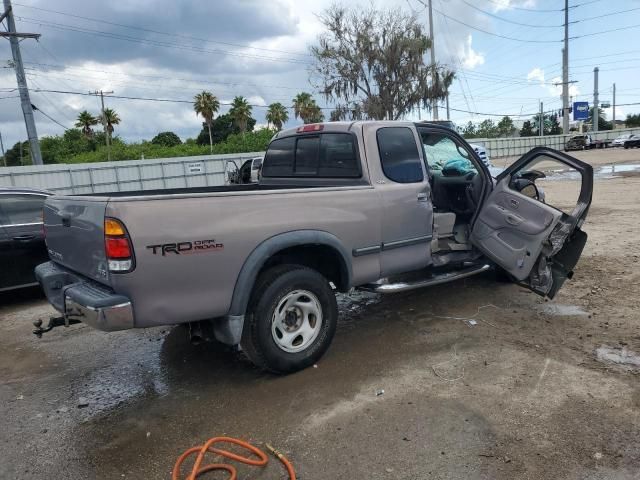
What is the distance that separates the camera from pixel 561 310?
17.2 feet

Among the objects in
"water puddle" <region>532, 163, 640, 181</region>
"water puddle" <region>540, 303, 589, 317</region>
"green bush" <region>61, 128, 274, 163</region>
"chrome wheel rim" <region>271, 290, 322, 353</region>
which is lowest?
"water puddle" <region>532, 163, 640, 181</region>

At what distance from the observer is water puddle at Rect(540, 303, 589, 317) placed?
5.12m

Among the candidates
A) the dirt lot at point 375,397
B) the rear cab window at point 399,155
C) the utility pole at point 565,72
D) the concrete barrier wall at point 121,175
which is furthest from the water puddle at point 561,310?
the utility pole at point 565,72

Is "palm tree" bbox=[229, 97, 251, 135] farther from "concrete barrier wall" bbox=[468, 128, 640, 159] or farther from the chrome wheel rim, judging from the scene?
the chrome wheel rim

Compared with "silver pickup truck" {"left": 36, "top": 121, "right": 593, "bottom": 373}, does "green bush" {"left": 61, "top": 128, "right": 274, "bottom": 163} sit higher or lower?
higher

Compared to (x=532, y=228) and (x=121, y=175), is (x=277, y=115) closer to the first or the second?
(x=121, y=175)

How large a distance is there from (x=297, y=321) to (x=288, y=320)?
0.08m

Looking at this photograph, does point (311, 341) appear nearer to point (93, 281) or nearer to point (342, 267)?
point (342, 267)

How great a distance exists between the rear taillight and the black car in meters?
3.87

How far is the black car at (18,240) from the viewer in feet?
20.0

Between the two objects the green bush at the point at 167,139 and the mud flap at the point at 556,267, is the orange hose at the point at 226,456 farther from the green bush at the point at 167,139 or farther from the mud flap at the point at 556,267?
the green bush at the point at 167,139

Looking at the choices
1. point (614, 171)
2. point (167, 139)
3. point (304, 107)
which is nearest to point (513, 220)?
point (614, 171)

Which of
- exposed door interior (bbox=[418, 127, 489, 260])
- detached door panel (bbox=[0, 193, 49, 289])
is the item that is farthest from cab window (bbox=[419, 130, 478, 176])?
detached door panel (bbox=[0, 193, 49, 289])

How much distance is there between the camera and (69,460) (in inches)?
120
